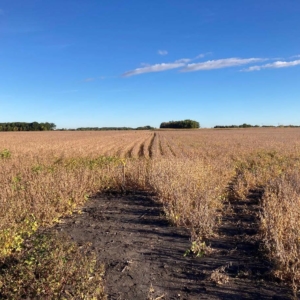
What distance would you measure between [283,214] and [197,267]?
7.21ft

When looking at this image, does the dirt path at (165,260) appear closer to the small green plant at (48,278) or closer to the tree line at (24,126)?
the small green plant at (48,278)

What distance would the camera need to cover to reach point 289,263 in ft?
14.3

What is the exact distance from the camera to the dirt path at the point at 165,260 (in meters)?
3.93

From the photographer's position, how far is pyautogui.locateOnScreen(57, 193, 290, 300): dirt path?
3.93m

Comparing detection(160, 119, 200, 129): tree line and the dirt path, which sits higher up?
detection(160, 119, 200, 129): tree line

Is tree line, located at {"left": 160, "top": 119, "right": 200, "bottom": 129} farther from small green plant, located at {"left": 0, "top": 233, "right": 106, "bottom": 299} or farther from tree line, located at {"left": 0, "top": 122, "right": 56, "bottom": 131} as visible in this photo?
small green plant, located at {"left": 0, "top": 233, "right": 106, "bottom": 299}

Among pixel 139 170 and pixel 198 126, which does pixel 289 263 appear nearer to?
pixel 139 170

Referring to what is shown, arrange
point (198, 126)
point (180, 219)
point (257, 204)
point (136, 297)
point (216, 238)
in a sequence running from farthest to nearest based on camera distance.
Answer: point (198, 126)
point (257, 204)
point (180, 219)
point (216, 238)
point (136, 297)

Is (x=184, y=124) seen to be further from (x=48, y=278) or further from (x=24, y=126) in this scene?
(x=48, y=278)

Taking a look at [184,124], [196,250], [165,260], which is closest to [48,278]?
[165,260]

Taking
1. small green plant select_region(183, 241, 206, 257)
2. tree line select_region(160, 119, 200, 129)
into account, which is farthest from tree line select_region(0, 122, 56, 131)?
small green plant select_region(183, 241, 206, 257)

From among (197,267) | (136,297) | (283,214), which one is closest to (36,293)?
(136,297)

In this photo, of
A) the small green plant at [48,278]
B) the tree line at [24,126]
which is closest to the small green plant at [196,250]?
the small green plant at [48,278]

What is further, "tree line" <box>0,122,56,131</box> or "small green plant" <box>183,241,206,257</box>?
"tree line" <box>0,122,56,131</box>
